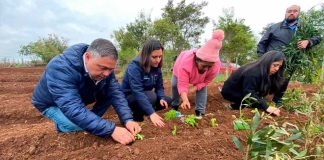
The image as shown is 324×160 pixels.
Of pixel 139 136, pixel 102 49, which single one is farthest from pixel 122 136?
pixel 102 49

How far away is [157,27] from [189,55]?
12.5 metres

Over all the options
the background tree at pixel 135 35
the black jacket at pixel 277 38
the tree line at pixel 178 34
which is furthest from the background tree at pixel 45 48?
the black jacket at pixel 277 38

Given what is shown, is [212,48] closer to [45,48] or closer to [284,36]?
[284,36]

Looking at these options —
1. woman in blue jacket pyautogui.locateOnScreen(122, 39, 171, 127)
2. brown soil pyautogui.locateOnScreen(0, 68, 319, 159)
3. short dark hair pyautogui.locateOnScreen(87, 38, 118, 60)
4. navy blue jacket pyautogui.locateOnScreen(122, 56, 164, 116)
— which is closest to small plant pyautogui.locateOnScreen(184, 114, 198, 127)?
brown soil pyautogui.locateOnScreen(0, 68, 319, 159)

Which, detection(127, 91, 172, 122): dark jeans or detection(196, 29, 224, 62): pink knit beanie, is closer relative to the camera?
detection(196, 29, 224, 62): pink knit beanie

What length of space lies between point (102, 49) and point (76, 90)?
1.54ft

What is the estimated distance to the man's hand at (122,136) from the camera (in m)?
2.52

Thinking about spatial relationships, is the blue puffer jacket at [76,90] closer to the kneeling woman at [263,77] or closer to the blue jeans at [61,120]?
the blue jeans at [61,120]

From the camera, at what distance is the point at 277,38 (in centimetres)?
494

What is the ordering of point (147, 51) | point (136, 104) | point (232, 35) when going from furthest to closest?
point (232, 35) < point (136, 104) < point (147, 51)

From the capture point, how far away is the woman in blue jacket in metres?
3.49

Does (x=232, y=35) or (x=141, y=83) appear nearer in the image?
(x=141, y=83)

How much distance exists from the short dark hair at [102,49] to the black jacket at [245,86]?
2.15 metres

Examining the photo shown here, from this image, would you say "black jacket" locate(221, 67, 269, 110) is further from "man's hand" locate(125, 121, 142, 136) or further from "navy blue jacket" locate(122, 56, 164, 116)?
"man's hand" locate(125, 121, 142, 136)
